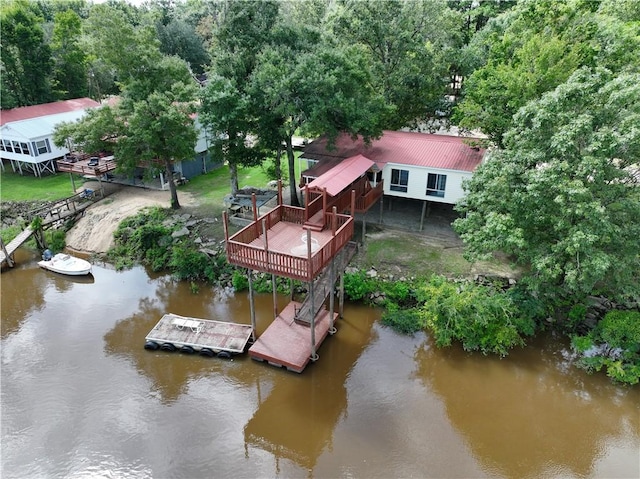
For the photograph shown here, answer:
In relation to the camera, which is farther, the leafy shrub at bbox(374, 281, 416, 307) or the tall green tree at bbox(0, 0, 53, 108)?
the tall green tree at bbox(0, 0, 53, 108)

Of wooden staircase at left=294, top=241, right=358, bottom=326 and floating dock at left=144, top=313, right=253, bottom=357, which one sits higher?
wooden staircase at left=294, top=241, right=358, bottom=326

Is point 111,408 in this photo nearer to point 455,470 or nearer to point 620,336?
point 455,470

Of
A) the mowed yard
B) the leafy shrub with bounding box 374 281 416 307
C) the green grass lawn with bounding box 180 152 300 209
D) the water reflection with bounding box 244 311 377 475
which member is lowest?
the water reflection with bounding box 244 311 377 475

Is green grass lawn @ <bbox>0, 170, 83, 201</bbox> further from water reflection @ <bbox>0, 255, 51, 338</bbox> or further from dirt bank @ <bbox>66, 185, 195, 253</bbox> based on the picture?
water reflection @ <bbox>0, 255, 51, 338</bbox>

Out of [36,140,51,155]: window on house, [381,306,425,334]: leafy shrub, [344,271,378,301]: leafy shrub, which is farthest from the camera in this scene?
[36,140,51,155]: window on house

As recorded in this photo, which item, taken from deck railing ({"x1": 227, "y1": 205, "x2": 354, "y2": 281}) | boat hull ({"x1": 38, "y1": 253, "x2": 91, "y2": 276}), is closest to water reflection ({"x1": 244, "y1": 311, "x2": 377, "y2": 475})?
deck railing ({"x1": 227, "y1": 205, "x2": 354, "y2": 281})

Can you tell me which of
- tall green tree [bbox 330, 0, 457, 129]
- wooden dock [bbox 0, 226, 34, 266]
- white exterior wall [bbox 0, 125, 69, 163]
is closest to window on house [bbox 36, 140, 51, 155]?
white exterior wall [bbox 0, 125, 69, 163]

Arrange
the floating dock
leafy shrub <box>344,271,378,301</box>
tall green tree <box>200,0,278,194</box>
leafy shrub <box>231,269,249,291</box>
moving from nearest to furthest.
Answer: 1. the floating dock
2. leafy shrub <box>344,271,378,301</box>
3. tall green tree <box>200,0,278,194</box>
4. leafy shrub <box>231,269,249,291</box>

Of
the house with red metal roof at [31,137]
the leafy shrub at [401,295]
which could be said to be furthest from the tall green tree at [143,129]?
the leafy shrub at [401,295]

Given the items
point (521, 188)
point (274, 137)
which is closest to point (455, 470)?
point (521, 188)
